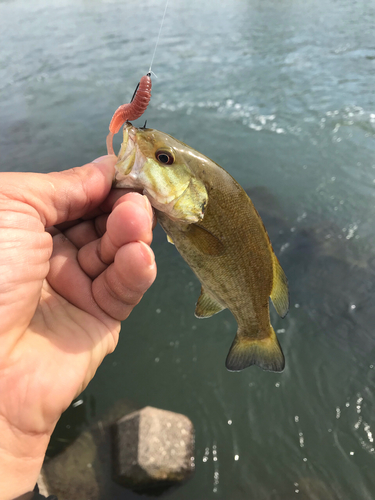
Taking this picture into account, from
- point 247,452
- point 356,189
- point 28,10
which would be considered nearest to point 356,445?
point 247,452

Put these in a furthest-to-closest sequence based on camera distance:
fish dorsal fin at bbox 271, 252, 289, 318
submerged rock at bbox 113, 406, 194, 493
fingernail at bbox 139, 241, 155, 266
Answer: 1. submerged rock at bbox 113, 406, 194, 493
2. fish dorsal fin at bbox 271, 252, 289, 318
3. fingernail at bbox 139, 241, 155, 266

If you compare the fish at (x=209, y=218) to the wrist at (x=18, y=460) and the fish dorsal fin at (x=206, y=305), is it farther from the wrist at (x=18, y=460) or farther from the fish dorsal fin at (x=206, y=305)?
the wrist at (x=18, y=460)

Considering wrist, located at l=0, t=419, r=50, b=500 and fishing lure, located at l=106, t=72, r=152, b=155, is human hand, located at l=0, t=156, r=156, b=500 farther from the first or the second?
fishing lure, located at l=106, t=72, r=152, b=155

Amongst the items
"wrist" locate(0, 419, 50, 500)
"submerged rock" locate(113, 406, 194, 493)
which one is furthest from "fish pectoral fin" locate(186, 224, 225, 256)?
"submerged rock" locate(113, 406, 194, 493)

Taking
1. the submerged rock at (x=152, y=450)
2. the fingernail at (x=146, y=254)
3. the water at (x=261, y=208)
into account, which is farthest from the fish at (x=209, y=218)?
the water at (x=261, y=208)

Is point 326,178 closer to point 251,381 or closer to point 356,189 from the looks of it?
point 356,189

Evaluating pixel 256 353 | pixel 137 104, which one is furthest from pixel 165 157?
pixel 256 353

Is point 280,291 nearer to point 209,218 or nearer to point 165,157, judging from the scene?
point 209,218
